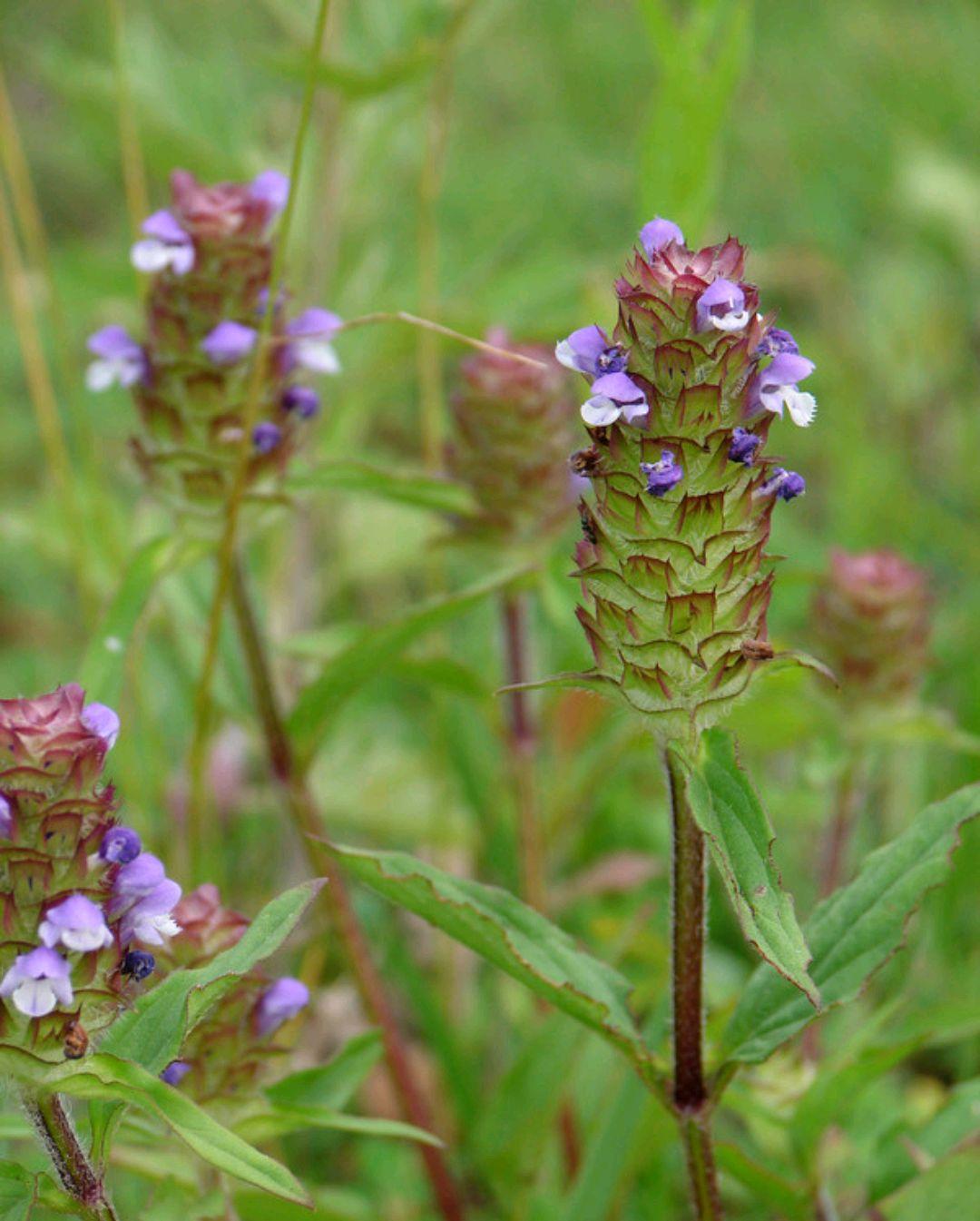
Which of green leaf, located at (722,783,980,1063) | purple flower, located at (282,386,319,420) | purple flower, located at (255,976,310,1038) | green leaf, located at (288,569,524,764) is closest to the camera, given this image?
green leaf, located at (722,783,980,1063)

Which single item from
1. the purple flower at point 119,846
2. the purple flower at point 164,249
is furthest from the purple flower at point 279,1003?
the purple flower at point 164,249

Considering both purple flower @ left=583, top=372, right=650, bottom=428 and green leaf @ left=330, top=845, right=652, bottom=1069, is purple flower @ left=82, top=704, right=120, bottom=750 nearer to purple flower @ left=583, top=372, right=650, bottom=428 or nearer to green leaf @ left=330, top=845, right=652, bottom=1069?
green leaf @ left=330, top=845, right=652, bottom=1069

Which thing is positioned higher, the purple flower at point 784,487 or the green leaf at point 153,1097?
the purple flower at point 784,487

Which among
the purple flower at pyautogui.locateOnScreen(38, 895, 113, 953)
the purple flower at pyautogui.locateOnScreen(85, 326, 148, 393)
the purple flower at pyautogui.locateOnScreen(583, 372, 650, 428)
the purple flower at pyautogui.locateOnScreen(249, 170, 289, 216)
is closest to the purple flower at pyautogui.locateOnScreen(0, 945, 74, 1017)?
the purple flower at pyautogui.locateOnScreen(38, 895, 113, 953)

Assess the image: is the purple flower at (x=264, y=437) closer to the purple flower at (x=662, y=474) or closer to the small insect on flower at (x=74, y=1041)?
the purple flower at (x=662, y=474)

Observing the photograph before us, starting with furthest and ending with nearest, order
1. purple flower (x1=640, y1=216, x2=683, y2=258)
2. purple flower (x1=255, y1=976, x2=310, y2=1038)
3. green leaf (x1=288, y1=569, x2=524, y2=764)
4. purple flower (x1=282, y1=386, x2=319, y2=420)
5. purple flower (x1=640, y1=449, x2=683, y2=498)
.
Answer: purple flower (x1=282, y1=386, x2=319, y2=420)
green leaf (x1=288, y1=569, x2=524, y2=764)
purple flower (x1=255, y1=976, x2=310, y2=1038)
purple flower (x1=640, y1=216, x2=683, y2=258)
purple flower (x1=640, y1=449, x2=683, y2=498)

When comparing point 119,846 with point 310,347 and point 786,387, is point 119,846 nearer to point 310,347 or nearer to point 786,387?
point 786,387

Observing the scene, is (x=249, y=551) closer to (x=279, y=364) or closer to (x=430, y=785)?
(x=430, y=785)
